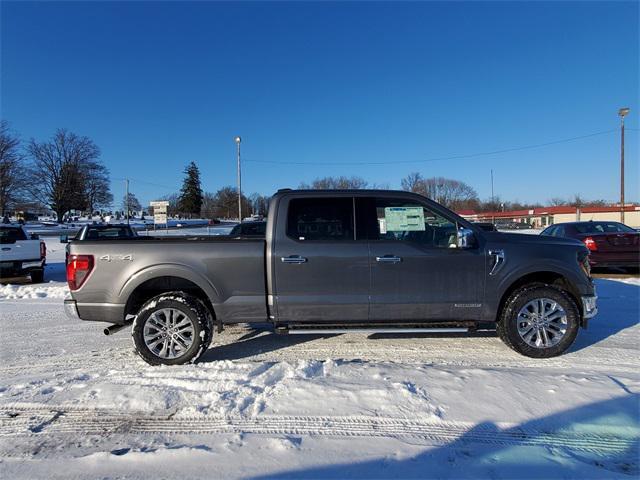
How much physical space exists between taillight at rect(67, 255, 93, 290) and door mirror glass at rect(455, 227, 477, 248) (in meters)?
4.18

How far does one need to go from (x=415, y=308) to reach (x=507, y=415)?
1.51m

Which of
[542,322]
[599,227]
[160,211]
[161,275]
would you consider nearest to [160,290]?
[161,275]

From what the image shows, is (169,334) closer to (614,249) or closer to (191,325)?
(191,325)

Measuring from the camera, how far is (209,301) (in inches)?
184

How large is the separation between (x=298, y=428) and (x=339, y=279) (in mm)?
1746

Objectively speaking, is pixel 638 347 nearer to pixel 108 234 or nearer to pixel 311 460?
pixel 311 460

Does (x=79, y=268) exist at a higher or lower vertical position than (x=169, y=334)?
higher

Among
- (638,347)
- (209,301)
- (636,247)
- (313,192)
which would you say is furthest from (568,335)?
(636,247)

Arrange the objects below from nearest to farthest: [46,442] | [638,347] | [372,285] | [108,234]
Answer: [46,442] < [372,285] < [638,347] < [108,234]

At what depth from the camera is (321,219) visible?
4.62 meters

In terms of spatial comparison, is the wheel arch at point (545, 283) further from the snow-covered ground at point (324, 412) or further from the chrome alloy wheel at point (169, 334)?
the chrome alloy wheel at point (169, 334)

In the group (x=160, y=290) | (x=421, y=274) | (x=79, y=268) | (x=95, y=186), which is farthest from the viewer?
(x=95, y=186)

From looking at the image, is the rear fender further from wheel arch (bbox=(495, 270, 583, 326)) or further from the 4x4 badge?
wheel arch (bbox=(495, 270, 583, 326))

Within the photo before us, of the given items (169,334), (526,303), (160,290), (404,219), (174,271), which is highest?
(404,219)
